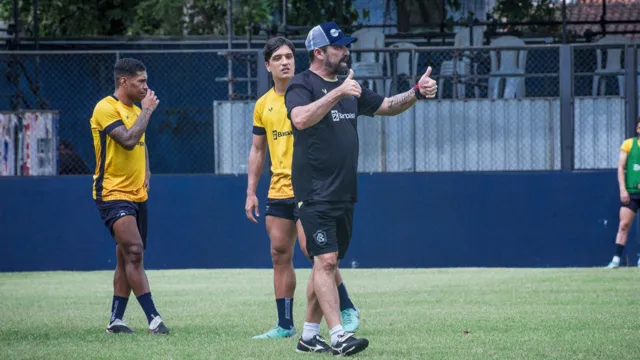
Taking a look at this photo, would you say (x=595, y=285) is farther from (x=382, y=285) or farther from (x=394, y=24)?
(x=394, y=24)

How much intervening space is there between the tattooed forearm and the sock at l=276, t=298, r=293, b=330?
1.74 m

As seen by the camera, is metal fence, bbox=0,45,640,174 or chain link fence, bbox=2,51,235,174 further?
chain link fence, bbox=2,51,235,174

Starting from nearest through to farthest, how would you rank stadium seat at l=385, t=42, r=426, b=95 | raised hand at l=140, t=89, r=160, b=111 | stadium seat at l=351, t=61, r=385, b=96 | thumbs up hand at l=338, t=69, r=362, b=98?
thumbs up hand at l=338, t=69, r=362, b=98 < raised hand at l=140, t=89, r=160, b=111 < stadium seat at l=385, t=42, r=426, b=95 < stadium seat at l=351, t=61, r=385, b=96

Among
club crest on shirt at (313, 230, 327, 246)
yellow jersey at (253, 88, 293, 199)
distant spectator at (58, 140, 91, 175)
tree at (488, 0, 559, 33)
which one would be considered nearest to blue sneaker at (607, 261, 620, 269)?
tree at (488, 0, 559, 33)

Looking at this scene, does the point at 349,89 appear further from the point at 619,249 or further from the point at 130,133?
the point at 619,249

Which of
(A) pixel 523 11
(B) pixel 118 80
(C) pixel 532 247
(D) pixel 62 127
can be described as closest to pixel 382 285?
(C) pixel 532 247

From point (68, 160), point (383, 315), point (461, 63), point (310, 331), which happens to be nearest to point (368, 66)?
point (461, 63)

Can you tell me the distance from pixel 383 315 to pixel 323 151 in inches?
114

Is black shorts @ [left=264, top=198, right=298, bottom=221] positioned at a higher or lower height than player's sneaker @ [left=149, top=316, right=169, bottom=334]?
higher

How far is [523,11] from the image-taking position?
22.1 meters

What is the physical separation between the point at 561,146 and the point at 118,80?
870 centimetres

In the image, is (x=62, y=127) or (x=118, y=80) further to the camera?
(x=62, y=127)

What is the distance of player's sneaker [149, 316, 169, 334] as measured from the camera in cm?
872

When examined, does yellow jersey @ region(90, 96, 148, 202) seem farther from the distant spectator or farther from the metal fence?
the distant spectator
